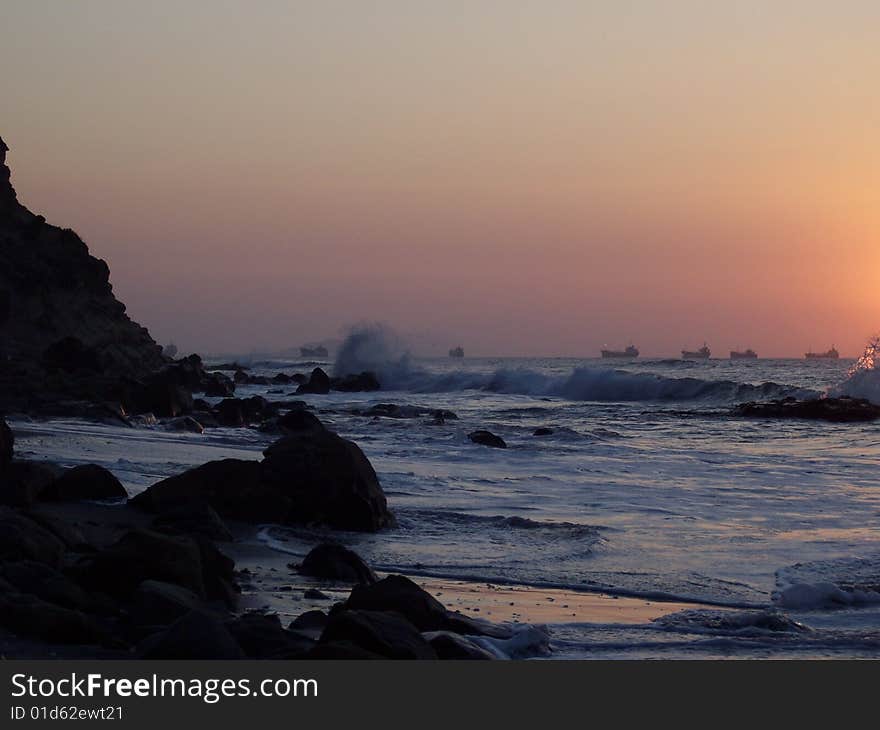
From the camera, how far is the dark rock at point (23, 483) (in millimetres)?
10320

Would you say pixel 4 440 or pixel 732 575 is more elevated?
pixel 4 440

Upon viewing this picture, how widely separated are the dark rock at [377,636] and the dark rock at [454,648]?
0.81ft

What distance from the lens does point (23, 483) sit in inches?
414

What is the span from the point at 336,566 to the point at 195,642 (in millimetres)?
3642

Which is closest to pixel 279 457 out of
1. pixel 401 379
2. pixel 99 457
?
pixel 99 457

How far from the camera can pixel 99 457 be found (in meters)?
15.2

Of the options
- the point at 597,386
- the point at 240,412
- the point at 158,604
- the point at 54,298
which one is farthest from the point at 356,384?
the point at 158,604

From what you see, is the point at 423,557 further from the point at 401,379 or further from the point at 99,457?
the point at 401,379

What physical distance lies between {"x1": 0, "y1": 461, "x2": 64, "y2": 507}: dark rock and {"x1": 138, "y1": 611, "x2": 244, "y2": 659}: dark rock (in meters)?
5.15

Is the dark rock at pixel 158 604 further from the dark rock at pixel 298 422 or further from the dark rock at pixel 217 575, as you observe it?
the dark rock at pixel 298 422

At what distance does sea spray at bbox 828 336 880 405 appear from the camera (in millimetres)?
43188

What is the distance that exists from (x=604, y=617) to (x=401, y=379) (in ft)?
192

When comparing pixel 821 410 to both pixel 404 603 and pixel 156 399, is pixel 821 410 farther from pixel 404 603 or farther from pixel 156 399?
pixel 404 603
